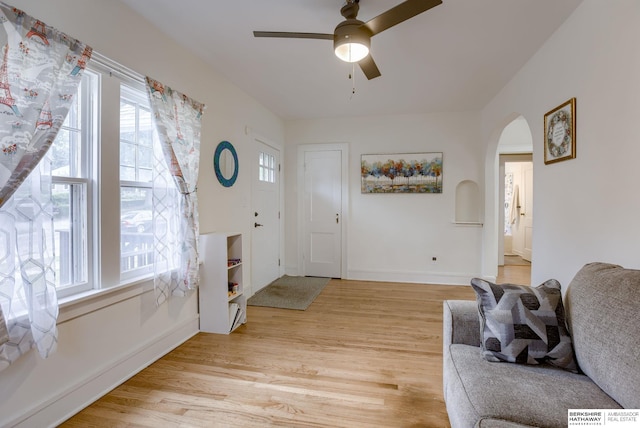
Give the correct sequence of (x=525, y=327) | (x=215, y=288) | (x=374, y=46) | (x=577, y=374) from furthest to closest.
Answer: (x=215, y=288) → (x=374, y=46) → (x=525, y=327) → (x=577, y=374)

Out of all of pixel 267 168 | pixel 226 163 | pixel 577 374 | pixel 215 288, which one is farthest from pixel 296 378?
pixel 267 168

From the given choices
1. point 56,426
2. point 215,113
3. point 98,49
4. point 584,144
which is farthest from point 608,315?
point 215,113

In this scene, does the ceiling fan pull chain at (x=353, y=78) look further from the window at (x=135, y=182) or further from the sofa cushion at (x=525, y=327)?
the sofa cushion at (x=525, y=327)

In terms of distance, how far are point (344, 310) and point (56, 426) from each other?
96.1 inches

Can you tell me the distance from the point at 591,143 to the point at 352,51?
1.65m

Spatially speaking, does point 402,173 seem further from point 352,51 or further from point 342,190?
point 352,51

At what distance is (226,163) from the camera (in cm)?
319

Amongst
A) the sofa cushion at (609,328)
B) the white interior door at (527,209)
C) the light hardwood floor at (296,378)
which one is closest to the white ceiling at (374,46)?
the sofa cushion at (609,328)

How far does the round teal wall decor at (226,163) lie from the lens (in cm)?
300

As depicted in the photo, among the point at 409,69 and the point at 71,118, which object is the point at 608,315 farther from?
the point at 71,118

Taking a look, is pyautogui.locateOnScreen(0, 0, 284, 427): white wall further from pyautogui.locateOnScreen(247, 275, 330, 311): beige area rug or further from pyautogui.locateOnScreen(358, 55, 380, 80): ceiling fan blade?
pyautogui.locateOnScreen(358, 55, 380, 80): ceiling fan blade

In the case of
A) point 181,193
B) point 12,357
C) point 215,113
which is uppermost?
point 215,113

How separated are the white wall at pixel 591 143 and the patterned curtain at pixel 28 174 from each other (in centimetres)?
300

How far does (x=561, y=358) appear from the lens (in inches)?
51.2
